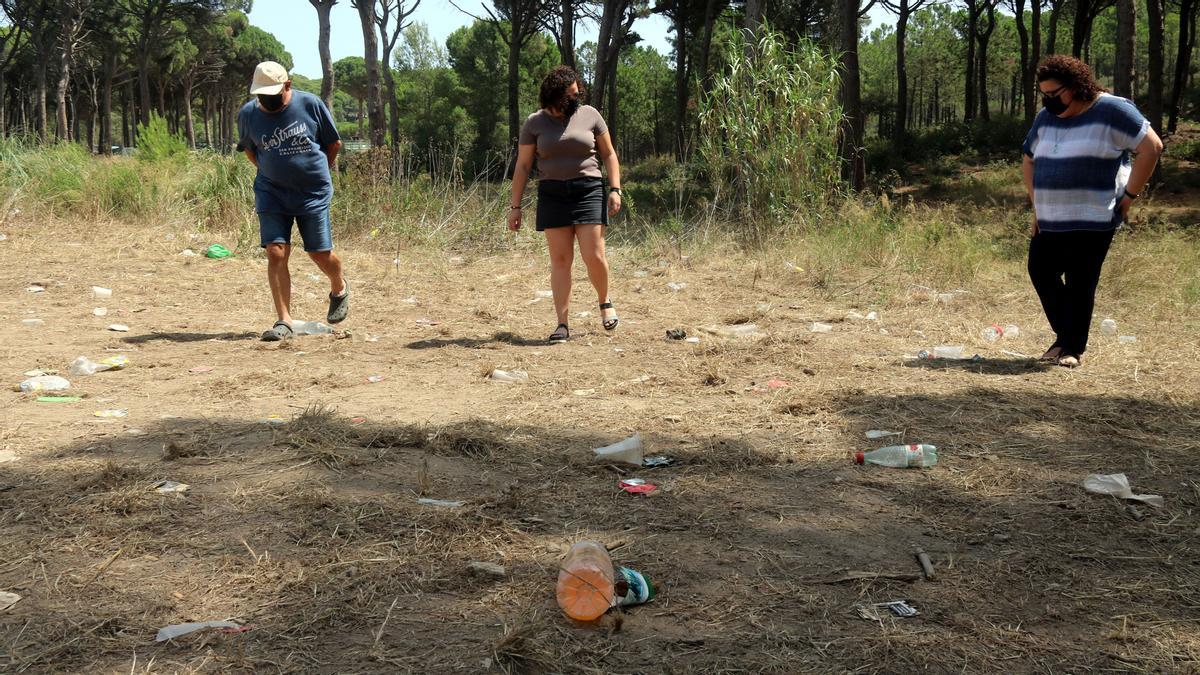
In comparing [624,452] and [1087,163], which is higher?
[1087,163]

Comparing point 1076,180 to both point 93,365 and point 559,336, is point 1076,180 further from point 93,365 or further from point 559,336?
point 93,365

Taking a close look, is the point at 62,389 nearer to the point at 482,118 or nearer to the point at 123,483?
the point at 123,483

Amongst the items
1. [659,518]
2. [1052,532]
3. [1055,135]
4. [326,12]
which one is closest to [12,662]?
[659,518]

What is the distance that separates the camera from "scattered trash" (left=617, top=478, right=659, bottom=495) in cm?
303

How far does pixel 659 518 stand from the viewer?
9.23 feet

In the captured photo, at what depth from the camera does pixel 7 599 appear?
2242 millimetres

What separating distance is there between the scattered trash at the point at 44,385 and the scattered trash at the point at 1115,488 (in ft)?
13.3

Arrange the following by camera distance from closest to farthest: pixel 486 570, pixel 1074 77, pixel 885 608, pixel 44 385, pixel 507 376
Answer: pixel 885 608 < pixel 486 570 < pixel 44 385 < pixel 1074 77 < pixel 507 376

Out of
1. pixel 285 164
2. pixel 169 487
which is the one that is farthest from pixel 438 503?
pixel 285 164

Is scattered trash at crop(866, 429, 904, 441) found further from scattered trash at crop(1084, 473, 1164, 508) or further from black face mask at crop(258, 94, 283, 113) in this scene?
black face mask at crop(258, 94, 283, 113)

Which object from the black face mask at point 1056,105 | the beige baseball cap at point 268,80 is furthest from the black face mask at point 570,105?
the black face mask at point 1056,105

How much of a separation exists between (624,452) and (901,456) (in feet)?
3.06

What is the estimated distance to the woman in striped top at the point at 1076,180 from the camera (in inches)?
176

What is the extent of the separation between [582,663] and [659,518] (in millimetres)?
816
